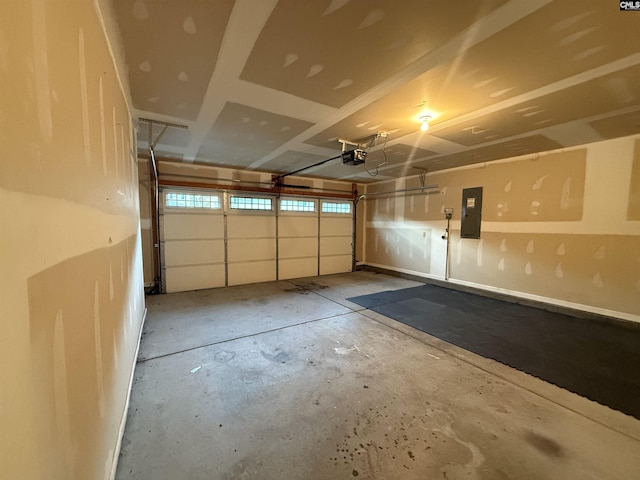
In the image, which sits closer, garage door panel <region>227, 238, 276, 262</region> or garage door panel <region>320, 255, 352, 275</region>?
garage door panel <region>227, 238, 276, 262</region>

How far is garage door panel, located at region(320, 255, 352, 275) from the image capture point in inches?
279

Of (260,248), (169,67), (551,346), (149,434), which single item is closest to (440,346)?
(551,346)

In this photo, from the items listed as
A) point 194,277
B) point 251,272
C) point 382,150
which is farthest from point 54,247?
point 251,272

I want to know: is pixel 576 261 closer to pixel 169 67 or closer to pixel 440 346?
pixel 440 346

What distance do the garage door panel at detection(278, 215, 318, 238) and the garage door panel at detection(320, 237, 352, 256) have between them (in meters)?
0.39

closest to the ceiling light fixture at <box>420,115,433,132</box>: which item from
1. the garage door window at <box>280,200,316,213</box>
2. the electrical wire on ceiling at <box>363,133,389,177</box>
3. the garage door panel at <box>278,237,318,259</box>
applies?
the electrical wire on ceiling at <box>363,133,389,177</box>

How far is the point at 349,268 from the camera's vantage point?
24.7 ft

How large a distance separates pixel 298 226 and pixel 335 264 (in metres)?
1.62

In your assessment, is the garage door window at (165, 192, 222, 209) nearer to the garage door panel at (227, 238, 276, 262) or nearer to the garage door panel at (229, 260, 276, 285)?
the garage door panel at (227, 238, 276, 262)

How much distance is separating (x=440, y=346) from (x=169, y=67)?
3725 millimetres

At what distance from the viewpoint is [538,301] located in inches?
169

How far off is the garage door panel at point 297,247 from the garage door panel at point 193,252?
4.77ft

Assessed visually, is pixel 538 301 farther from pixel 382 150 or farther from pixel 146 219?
pixel 146 219

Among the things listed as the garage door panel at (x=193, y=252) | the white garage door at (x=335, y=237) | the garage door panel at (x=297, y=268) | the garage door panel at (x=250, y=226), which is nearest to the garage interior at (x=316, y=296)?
the garage door panel at (x=193, y=252)
